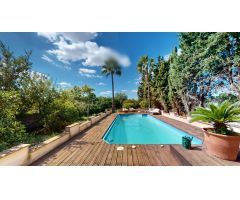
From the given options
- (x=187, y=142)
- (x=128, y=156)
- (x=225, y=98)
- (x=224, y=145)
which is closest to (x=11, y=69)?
(x=128, y=156)

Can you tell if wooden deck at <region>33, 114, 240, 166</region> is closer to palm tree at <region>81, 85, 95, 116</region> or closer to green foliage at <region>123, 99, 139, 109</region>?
palm tree at <region>81, 85, 95, 116</region>

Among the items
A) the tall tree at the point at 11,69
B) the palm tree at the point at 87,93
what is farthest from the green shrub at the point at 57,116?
the palm tree at the point at 87,93

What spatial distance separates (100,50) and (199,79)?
6.87 m

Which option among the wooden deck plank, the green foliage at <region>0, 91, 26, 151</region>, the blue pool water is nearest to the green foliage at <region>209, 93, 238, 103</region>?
the blue pool water

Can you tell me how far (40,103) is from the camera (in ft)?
21.7

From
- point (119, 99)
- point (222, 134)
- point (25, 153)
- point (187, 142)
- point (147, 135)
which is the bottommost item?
point (147, 135)

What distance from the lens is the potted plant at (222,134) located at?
3404 mm

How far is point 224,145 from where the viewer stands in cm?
346

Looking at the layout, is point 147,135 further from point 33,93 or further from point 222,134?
point 33,93

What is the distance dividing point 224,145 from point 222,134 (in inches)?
10.8

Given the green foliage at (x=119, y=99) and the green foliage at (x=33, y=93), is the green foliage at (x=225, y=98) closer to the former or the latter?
the green foliage at (x=33, y=93)

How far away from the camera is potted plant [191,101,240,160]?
3.40 metres
